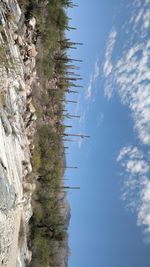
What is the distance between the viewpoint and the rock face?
711 inches

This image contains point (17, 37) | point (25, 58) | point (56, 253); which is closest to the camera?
point (17, 37)

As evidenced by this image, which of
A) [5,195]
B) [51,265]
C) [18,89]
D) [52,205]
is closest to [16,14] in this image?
[18,89]

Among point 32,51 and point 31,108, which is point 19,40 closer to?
point 32,51

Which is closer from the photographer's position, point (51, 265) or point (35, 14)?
point (35, 14)

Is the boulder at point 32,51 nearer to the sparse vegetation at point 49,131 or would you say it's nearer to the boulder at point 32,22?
the boulder at point 32,22

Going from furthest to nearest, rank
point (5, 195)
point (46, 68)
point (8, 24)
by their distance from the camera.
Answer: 1. point (46, 68)
2. point (8, 24)
3. point (5, 195)

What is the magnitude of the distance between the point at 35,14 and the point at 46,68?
469 cm

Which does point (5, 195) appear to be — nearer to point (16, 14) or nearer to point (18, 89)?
point (18, 89)

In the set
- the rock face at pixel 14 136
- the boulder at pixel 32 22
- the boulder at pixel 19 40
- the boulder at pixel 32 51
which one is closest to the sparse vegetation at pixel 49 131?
the boulder at pixel 32 22

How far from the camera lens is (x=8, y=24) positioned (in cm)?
2322

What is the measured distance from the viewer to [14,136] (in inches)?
855

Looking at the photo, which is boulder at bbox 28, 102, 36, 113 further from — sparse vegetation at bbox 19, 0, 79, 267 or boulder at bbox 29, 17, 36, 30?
boulder at bbox 29, 17, 36, 30

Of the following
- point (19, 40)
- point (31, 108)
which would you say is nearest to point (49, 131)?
point (31, 108)

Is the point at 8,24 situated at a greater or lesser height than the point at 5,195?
greater
